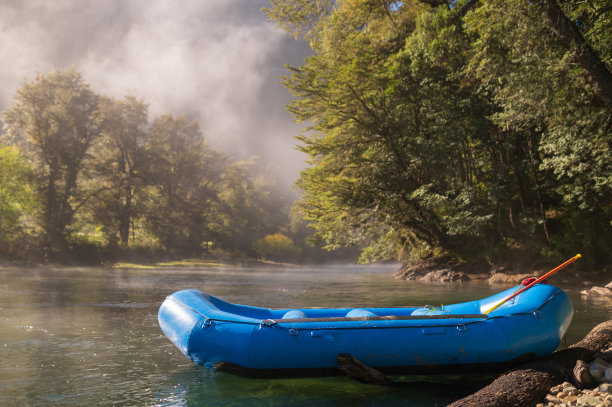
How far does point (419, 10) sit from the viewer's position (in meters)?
20.8

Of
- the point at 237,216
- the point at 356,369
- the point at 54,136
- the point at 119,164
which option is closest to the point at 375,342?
the point at 356,369

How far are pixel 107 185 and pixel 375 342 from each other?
130 feet

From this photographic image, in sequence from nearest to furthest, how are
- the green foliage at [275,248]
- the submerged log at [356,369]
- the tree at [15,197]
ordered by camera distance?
the submerged log at [356,369], the tree at [15,197], the green foliage at [275,248]

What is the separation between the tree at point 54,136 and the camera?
3272cm

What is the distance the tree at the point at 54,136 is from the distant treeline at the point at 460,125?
21642 millimetres

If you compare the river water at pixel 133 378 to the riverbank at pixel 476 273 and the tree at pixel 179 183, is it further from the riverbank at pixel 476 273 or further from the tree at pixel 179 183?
the tree at pixel 179 183

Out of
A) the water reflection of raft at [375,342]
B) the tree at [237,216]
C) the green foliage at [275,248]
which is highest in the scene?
the tree at [237,216]

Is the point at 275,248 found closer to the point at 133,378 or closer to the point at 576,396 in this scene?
the point at 133,378

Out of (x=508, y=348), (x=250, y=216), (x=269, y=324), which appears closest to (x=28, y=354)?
(x=269, y=324)

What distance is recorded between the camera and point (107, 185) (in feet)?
129

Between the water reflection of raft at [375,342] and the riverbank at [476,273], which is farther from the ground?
the water reflection of raft at [375,342]

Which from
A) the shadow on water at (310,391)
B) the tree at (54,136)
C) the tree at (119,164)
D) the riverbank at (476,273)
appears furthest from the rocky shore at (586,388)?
the tree at (119,164)

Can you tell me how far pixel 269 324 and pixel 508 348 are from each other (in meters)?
2.66

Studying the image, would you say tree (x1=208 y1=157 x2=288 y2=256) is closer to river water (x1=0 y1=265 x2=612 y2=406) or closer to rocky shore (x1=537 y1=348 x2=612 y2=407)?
river water (x1=0 y1=265 x2=612 y2=406)
